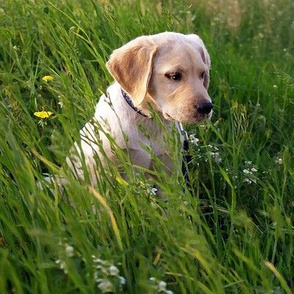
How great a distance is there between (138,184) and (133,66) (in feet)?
3.37

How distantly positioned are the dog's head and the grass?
171mm

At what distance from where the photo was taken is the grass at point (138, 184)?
2021mm

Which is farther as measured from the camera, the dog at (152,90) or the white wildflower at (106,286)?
the dog at (152,90)

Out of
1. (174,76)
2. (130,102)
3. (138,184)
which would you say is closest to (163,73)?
(174,76)

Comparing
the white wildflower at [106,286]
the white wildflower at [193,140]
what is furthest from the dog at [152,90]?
the white wildflower at [106,286]

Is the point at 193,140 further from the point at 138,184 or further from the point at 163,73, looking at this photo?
the point at 138,184

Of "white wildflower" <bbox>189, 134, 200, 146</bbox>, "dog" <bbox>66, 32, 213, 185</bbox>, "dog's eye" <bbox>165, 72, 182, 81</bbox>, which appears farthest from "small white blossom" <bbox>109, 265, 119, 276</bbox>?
"dog's eye" <bbox>165, 72, 182, 81</bbox>

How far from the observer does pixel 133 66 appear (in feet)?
11.2

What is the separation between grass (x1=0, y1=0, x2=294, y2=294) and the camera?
2.02 metres

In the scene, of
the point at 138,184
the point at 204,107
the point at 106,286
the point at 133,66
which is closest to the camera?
the point at 106,286

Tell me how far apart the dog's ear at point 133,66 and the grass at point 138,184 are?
164mm

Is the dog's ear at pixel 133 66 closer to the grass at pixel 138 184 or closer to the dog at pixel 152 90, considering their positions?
the dog at pixel 152 90

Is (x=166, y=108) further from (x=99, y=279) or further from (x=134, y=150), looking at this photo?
(x=99, y=279)

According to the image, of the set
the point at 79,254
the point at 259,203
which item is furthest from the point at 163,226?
the point at 259,203
